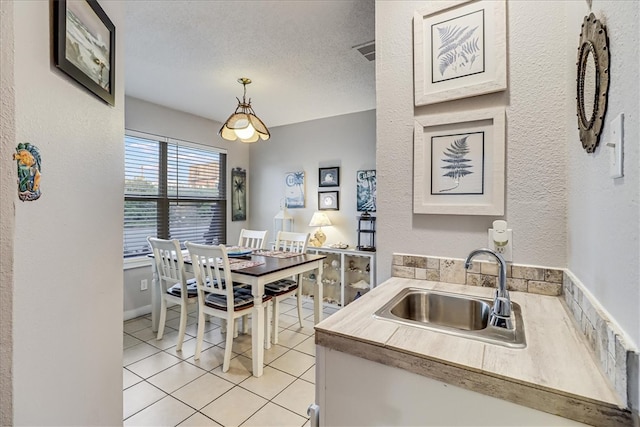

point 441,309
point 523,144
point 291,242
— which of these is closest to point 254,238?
point 291,242

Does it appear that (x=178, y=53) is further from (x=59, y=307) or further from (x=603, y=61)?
(x=603, y=61)

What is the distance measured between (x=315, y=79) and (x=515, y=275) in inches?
93.3

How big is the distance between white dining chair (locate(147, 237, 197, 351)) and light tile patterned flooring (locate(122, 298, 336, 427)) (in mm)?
223

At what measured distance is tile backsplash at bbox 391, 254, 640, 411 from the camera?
564mm

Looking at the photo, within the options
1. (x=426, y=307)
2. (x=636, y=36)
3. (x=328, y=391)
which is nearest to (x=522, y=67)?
(x=636, y=36)

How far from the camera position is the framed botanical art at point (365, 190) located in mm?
3717

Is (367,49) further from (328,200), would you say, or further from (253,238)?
(253,238)

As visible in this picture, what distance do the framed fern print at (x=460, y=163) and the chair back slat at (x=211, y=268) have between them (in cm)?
148

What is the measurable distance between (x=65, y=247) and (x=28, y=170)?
0.27 meters

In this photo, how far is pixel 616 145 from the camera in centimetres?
64

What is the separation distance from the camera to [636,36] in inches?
22.0

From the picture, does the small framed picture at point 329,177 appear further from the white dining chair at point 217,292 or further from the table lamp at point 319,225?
the white dining chair at point 217,292

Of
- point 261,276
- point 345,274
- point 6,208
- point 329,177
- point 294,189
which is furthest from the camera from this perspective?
point 294,189

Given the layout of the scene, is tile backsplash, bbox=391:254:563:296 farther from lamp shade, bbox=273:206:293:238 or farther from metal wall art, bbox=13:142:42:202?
lamp shade, bbox=273:206:293:238
